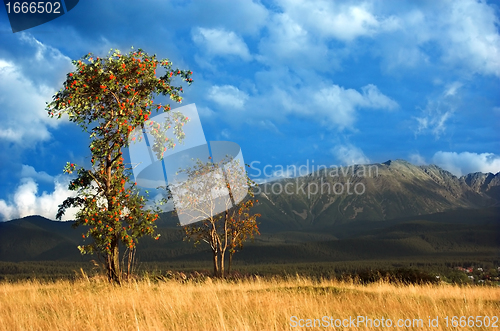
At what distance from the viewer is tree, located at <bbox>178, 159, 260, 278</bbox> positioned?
30.8 metres

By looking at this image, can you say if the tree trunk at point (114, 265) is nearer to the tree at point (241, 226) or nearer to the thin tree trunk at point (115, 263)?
the thin tree trunk at point (115, 263)

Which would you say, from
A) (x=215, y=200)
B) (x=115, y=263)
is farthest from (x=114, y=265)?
(x=215, y=200)

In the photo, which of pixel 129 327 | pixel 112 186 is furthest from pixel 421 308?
pixel 112 186

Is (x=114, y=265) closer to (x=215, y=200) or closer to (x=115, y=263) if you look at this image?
(x=115, y=263)

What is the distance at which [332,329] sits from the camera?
7293 millimetres

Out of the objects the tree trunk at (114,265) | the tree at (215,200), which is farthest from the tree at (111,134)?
the tree at (215,200)

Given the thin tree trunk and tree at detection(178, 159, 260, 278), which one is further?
tree at detection(178, 159, 260, 278)

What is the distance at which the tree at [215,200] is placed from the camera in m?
30.8

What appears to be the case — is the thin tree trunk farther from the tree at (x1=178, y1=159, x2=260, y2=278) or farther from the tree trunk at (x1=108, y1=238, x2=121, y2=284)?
the tree at (x1=178, y1=159, x2=260, y2=278)

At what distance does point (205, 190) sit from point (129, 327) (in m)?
23.5

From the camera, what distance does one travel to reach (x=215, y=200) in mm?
31438

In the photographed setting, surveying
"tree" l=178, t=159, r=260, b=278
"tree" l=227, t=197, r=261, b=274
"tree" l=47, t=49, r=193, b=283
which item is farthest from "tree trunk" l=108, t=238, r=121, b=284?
"tree" l=227, t=197, r=261, b=274

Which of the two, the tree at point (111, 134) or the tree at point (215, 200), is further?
the tree at point (215, 200)

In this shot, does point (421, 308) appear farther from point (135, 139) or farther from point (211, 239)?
point (211, 239)
